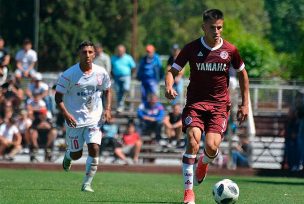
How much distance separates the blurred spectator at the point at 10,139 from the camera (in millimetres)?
26030

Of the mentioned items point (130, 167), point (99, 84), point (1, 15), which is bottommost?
point (130, 167)

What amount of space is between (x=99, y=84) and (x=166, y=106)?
13.9 m

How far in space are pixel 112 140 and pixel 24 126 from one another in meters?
2.16

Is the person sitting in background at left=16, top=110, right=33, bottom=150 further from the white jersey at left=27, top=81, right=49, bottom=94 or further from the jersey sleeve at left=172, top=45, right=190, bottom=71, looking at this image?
the jersey sleeve at left=172, top=45, right=190, bottom=71

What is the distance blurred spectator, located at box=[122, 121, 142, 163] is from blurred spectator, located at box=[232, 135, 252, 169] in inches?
90.5

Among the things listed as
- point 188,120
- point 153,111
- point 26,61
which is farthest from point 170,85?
point 26,61

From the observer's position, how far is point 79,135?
55.5ft

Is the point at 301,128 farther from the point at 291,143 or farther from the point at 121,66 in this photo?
the point at 121,66

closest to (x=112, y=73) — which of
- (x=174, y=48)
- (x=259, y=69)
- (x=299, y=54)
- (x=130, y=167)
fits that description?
(x=174, y=48)

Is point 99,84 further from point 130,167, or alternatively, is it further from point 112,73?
point 112,73

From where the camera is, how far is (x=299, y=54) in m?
34.5

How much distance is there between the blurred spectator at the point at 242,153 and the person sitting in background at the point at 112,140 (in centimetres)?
259

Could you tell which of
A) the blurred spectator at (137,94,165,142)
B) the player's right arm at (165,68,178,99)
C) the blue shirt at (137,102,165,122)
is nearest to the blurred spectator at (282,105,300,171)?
the blurred spectator at (137,94,165,142)

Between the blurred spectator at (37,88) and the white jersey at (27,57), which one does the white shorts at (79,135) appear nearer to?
the blurred spectator at (37,88)
